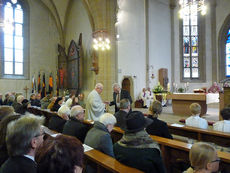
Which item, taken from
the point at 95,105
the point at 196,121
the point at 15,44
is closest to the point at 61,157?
the point at 196,121

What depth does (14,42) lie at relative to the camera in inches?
518

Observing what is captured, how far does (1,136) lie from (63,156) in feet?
3.18

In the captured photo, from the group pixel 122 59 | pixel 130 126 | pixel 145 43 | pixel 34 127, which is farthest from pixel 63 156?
pixel 145 43

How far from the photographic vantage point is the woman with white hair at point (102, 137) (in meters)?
2.34

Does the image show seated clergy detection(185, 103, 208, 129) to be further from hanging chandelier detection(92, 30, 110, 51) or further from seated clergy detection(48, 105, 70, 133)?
hanging chandelier detection(92, 30, 110, 51)

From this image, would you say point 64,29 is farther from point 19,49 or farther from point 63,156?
point 63,156

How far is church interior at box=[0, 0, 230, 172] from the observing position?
1063cm

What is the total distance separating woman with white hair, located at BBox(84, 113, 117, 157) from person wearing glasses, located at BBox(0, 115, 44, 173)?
965 mm

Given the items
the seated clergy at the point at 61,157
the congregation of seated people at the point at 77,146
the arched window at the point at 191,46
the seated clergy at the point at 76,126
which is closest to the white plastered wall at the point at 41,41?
the arched window at the point at 191,46

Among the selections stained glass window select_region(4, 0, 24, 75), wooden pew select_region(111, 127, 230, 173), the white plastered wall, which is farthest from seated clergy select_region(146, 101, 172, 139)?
stained glass window select_region(4, 0, 24, 75)

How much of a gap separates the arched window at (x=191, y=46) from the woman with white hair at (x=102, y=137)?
13.6 m

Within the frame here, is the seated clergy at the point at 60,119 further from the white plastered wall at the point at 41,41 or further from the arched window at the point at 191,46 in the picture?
the arched window at the point at 191,46

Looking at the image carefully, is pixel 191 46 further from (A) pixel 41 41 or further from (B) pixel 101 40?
(A) pixel 41 41

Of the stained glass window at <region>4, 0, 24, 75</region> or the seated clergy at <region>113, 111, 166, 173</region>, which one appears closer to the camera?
the seated clergy at <region>113, 111, 166, 173</region>
